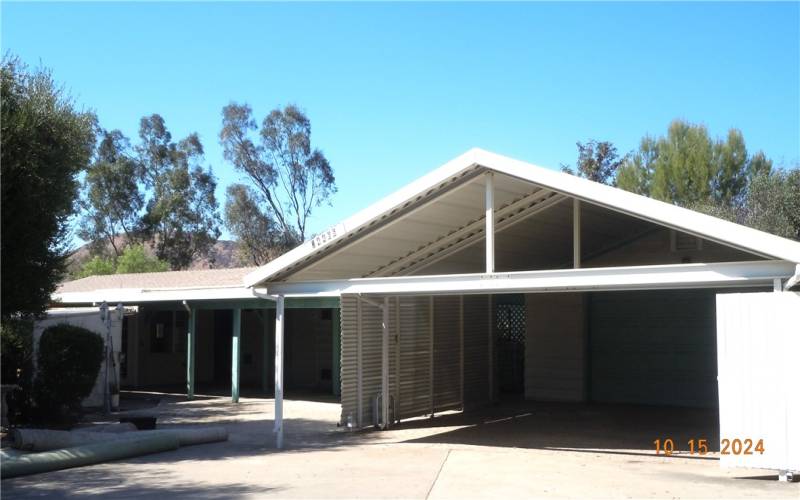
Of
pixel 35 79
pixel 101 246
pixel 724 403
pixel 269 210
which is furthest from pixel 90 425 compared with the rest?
pixel 101 246

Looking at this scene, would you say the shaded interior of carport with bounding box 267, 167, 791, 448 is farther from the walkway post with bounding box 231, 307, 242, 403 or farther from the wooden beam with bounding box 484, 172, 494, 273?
the walkway post with bounding box 231, 307, 242, 403

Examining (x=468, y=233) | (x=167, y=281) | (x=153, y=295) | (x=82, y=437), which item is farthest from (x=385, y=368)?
(x=167, y=281)

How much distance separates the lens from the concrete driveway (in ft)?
26.7

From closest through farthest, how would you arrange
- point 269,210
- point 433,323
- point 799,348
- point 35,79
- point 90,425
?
1. point 799,348
2. point 35,79
3. point 90,425
4. point 433,323
5. point 269,210

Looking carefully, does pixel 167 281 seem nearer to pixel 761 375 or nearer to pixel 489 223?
pixel 489 223

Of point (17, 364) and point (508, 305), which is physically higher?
point (508, 305)

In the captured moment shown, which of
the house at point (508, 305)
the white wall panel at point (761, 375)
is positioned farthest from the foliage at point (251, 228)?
the white wall panel at point (761, 375)

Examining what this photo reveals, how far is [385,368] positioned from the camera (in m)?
13.2

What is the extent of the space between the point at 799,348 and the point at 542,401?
30.2 feet

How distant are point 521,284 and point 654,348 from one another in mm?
7244

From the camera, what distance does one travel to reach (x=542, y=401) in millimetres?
16938

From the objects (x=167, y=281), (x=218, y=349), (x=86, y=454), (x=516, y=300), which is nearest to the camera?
(x=86, y=454)

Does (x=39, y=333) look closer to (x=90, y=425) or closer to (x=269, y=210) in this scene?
(x=90, y=425)

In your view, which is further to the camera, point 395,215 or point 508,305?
point 508,305
